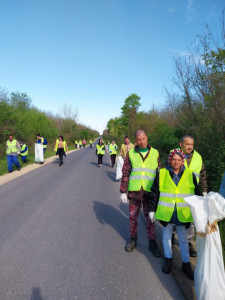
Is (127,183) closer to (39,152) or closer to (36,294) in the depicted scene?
(36,294)

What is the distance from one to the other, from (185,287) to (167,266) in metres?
0.35

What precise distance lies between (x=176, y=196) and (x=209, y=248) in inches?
32.9

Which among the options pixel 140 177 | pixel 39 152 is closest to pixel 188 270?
pixel 140 177

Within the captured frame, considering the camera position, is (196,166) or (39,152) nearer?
(196,166)

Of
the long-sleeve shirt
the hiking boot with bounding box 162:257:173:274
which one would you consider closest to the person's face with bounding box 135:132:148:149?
the long-sleeve shirt

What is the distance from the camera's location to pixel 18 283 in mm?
2699

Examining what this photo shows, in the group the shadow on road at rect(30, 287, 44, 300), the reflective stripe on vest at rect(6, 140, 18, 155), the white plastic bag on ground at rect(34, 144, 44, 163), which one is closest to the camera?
the shadow on road at rect(30, 287, 44, 300)

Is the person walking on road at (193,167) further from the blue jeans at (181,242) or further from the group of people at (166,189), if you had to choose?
the blue jeans at (181,242)

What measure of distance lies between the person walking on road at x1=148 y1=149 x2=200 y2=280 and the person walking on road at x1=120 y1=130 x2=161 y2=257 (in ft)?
→ 1.41

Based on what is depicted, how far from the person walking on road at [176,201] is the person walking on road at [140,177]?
16.9 inches

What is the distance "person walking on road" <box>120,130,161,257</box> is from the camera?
3486 mm

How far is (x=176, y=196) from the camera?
2941 mm

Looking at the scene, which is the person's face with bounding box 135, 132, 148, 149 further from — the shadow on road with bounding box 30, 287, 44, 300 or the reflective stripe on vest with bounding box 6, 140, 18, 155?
the reflective stripe on vest with bounding box 6, 140, 18, 155

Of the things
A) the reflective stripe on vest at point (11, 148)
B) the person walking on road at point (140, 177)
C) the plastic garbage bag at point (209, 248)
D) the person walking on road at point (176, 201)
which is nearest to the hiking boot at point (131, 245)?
the person walking on road at point (140, 177)
